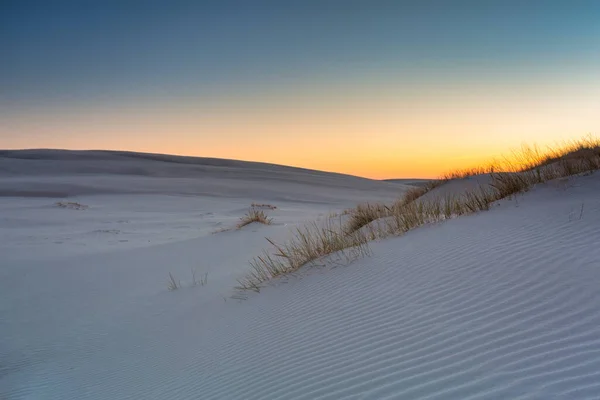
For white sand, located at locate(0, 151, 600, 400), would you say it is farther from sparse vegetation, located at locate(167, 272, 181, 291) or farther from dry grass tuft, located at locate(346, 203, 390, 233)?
dry grass tuft, located at locate(346, 203, 390, 233)

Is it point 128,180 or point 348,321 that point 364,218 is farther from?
point 128,180

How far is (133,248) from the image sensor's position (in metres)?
10.5

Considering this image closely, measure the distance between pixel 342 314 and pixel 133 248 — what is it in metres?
7.64

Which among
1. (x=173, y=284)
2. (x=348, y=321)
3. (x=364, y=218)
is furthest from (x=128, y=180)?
(x=348, y=321)

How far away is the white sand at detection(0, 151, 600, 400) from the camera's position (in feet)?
8.40

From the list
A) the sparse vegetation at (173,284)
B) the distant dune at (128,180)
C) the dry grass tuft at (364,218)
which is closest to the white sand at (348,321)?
the sparse vegetation at (173,284)

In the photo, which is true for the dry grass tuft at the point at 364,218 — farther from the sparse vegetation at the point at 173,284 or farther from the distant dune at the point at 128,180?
the distant dune at the point at 128,180

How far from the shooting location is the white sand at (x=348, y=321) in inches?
101

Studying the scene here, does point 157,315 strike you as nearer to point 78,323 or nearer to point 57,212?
point 78,323

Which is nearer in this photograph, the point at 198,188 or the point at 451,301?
the point at 451,301

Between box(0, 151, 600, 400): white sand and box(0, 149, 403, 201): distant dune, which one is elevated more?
box(0, 149, 403, 201): distant dune

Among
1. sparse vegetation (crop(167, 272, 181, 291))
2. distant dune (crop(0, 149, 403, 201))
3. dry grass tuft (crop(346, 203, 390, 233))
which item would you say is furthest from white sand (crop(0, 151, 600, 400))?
distant dune (crop(0, 149, 403, 201))

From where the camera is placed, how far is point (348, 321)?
3732 millimetres

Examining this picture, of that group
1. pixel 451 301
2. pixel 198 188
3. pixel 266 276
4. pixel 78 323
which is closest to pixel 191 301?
pixel 266 276
